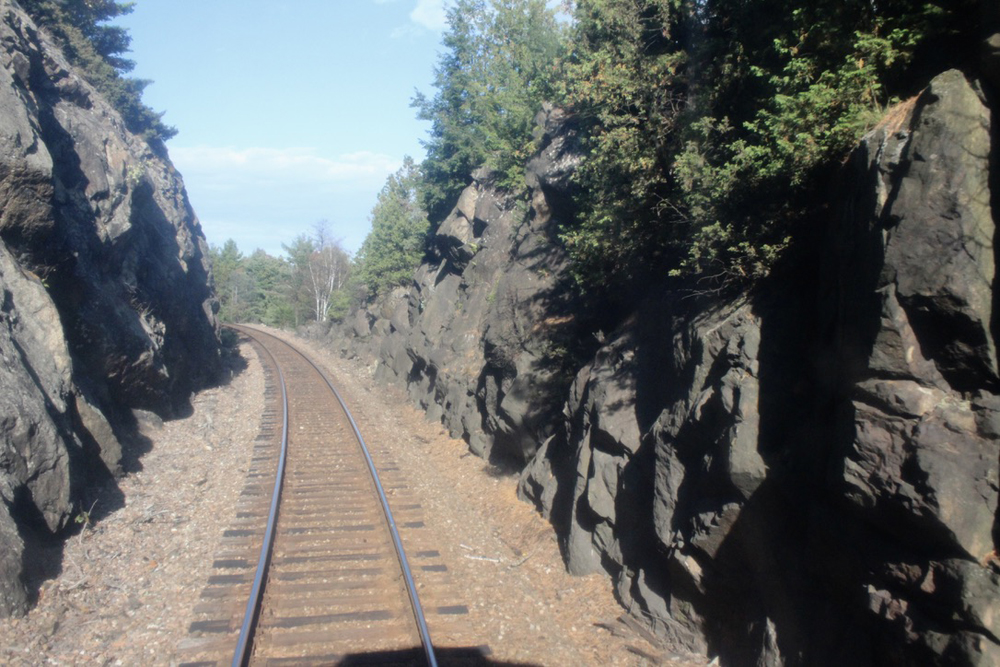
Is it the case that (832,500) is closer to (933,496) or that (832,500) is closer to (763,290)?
(933,496)

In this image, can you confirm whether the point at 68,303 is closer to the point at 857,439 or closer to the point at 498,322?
the point at 498,322

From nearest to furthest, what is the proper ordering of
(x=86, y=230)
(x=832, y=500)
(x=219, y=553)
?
(x=832, y=500) < (x=219, y=553) < (x=86, y=230)

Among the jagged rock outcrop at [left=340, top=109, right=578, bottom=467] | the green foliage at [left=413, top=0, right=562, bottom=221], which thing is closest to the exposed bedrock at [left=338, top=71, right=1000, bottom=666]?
the jagged rock outcrop at [left=340, top=109, right=578, bottom=467]

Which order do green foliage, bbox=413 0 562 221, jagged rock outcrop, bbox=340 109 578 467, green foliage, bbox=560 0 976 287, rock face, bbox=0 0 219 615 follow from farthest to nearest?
1. green foliage, bbox=413 0 562 221
2. jagged rock outcrop, bbox=340 109 578 467
3. rock face, bbox=0 0 219 615
4. green foliage, bbox=560 0 976 287

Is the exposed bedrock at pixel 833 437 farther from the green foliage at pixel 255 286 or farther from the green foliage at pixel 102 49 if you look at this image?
the green foliage at pixel 255 286

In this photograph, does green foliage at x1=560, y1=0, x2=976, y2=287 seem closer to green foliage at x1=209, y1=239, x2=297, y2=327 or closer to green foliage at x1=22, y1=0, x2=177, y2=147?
green foliage at x1=22, y1=0, x2=177, y2=147

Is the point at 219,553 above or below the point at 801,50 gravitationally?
below

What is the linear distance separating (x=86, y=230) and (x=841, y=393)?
48.2ft

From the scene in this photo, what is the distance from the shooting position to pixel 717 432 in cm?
677

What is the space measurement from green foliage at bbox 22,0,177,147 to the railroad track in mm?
18354

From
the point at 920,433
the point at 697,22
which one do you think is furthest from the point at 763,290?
the point at 697,22

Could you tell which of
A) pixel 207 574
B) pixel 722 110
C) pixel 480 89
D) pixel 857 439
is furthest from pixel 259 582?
pixel 480 89

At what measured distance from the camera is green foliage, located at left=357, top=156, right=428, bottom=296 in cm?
3042

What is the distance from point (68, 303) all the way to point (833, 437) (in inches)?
515
